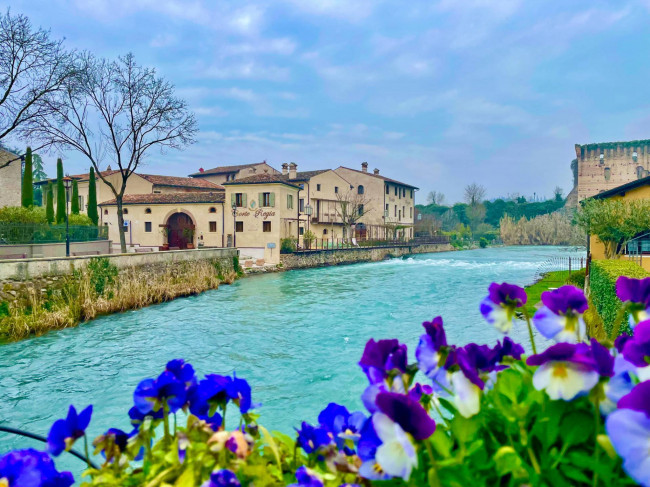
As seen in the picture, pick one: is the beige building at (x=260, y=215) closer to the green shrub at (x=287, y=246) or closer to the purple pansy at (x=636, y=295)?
the green shrub at (x=287, y=246)

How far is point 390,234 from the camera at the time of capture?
49.2 meters

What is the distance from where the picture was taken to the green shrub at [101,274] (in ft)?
49.6

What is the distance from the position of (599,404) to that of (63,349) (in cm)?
1177

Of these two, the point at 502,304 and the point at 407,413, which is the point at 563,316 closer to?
the point at 502,304

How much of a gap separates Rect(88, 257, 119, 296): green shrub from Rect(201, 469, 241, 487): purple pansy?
15867 mm

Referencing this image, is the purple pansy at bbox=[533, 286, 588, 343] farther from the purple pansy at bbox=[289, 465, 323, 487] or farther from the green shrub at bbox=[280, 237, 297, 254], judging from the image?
the green shrub at bbox=[280, 237, 297, 254]

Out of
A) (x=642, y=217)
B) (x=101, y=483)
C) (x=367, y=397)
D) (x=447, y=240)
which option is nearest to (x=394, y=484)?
(x=367, y=397)

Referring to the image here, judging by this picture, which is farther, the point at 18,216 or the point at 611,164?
the point at 611,164

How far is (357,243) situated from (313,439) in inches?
1538

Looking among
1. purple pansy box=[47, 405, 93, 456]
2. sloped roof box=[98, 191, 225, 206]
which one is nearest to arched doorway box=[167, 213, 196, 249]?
sloped roof box=[98, 191, 225, 206]

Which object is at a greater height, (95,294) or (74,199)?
(74,199)

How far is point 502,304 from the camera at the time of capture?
119 centimetres

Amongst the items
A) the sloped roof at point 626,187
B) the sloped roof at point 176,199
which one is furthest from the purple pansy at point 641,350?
the sloped roof at point 176,199

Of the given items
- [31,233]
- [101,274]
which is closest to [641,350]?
[101,274]
